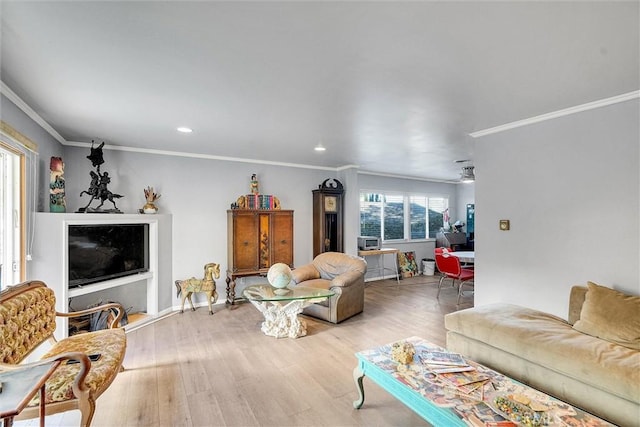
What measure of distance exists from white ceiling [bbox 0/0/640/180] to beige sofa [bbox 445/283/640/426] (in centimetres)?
173

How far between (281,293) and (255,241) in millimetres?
1415

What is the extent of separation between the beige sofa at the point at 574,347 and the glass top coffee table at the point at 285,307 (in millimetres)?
1482

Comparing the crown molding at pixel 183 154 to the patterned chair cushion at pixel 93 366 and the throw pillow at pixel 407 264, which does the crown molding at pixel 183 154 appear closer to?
the patterned chair cushion at pixel 93 366

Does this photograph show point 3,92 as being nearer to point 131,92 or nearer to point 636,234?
point 131,92

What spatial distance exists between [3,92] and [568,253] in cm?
484

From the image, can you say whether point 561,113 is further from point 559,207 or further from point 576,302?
point 576,302

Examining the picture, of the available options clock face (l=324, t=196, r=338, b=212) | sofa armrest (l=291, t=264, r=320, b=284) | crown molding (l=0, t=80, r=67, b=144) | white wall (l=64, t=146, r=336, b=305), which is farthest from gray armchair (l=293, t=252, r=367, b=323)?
crown molding (l=0, t=80, r=67, b=144)

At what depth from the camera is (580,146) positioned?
274 cm

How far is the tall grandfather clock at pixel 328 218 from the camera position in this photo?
17.9 ft

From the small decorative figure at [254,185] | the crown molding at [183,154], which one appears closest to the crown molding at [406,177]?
the crown molding at [183,154]

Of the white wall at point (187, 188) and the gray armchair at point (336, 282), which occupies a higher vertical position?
the white wall at point (187, 188)

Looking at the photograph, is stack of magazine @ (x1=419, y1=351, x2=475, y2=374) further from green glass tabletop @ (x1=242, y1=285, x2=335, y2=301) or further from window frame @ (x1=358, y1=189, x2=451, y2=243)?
window frame @ (x1=358, y1=189, x2=451, y2=243)

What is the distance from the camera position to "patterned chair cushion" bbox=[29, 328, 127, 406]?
1683 mm

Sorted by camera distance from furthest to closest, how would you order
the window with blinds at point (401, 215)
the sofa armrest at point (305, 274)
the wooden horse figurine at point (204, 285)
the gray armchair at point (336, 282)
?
1. the window with blinds at point (401, 215)
2. the sofa armrest at point (305, 274)
3. the wooden horse figurine at point (204, 285)
4. the gray armchair at point (336, 282)
